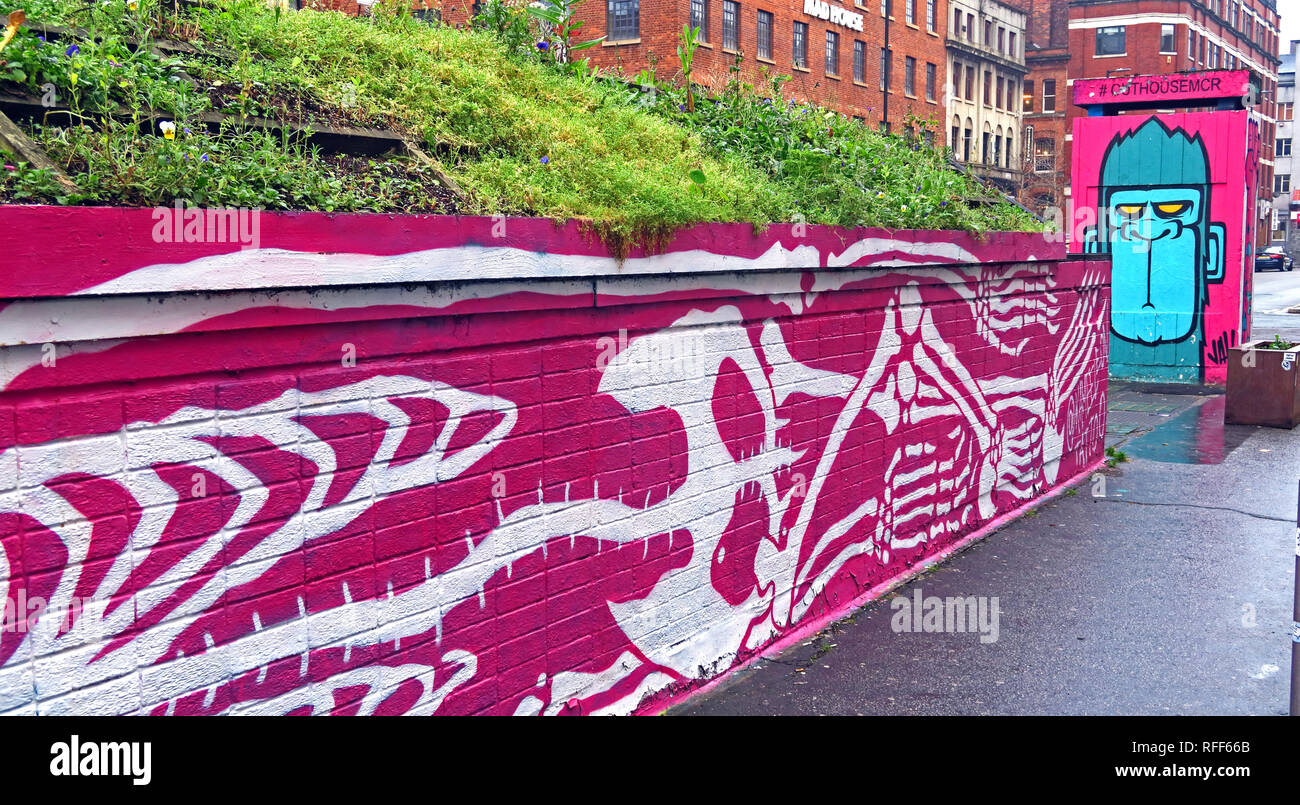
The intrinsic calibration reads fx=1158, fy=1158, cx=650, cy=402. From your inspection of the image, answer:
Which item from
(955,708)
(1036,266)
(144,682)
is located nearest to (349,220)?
(144,682)

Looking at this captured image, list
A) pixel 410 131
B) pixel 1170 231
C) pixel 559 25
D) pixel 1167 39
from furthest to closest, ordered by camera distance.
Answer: pixel 1167 39
pixel 1170 231
pixel 559 25
pixel 410 131

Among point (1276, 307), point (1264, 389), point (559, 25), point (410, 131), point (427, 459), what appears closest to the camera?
point (427, 459)

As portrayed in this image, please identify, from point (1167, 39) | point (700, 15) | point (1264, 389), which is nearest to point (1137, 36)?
point (1167, 39)

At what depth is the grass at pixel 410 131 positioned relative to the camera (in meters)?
3.64

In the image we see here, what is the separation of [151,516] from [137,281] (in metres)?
0.61

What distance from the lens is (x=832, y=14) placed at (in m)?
50.0

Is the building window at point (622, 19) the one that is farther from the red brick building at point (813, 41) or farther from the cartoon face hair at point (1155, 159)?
the cartoon face hair at point (1155, 159)

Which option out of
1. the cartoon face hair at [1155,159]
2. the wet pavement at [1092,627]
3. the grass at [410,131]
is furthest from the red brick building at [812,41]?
the grass at [410,131]

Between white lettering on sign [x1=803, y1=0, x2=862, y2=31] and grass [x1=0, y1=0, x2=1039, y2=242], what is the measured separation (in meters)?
43.7

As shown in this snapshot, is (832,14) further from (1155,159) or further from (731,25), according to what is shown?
(1155,159)

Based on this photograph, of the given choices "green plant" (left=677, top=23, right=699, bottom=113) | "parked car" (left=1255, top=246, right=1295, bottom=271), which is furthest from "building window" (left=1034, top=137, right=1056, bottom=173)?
"green plant" (left=677, top=23, right=699, bottom=113)

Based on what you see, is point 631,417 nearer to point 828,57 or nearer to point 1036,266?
point 1036,266

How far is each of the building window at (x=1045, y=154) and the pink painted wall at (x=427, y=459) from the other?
63.5 m

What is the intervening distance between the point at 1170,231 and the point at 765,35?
3248cm
